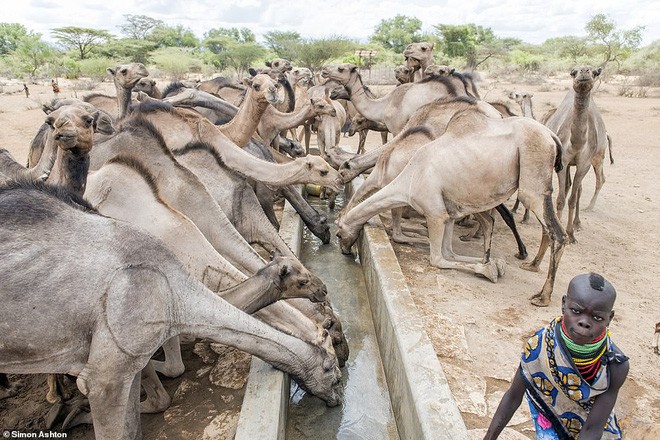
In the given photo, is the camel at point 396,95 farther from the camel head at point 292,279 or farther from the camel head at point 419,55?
the camel head at point 292,279

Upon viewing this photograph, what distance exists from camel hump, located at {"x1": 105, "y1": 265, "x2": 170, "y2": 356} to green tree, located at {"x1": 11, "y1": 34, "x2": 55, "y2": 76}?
37733mm

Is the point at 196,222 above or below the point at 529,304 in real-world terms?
above

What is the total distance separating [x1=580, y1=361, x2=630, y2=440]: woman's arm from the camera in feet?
7.32

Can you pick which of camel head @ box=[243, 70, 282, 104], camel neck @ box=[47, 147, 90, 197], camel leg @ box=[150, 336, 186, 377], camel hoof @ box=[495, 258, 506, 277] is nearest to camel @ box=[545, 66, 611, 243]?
camel hoof @ box=[495, 258, 506, 277]

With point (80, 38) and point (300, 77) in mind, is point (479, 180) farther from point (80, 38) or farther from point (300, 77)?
point (80, 38)

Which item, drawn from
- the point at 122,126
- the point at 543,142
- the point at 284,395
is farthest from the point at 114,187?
the point at 543,142

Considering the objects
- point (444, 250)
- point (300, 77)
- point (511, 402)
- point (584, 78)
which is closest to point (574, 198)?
point (584, 78)

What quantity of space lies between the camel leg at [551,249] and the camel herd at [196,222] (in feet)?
0.06

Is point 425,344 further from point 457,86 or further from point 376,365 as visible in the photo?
point 457,86

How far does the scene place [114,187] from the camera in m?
3.90

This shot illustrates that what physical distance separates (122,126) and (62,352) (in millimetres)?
2530

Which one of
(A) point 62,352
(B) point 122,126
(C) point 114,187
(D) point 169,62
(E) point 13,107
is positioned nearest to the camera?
(A) point 62,352

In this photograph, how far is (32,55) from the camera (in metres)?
34.9

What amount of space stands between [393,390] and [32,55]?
39.6m
